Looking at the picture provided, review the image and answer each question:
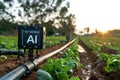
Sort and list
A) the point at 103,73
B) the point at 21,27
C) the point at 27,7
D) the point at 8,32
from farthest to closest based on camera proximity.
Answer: the point at 8,32 < the point at 27,7 < the point at 103,73 < the point at 21,27

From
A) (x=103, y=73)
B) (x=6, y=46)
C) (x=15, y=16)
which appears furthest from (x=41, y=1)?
(x=103, y=73)

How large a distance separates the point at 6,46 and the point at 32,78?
7.61m

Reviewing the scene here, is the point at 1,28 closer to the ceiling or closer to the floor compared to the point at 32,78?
closer to the floor

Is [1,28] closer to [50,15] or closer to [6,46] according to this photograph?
[50,15]

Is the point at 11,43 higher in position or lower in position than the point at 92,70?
lower

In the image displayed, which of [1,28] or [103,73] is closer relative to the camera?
[103,73]

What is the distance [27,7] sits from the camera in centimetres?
6669

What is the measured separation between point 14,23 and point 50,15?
857 cm

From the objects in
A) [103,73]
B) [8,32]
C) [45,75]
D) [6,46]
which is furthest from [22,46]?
[8,32]

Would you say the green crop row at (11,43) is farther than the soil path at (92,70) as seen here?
Yes

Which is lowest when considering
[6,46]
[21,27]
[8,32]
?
[8,32]

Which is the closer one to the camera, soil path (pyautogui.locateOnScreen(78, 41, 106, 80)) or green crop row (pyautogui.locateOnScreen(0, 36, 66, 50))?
soil path (pyautogui.locateOnScreen(78, 41, 106, 80))

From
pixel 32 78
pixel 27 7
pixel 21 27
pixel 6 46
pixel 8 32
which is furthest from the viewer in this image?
pixel 8 32

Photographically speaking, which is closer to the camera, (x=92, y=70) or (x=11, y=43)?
(x=92, y=70)
